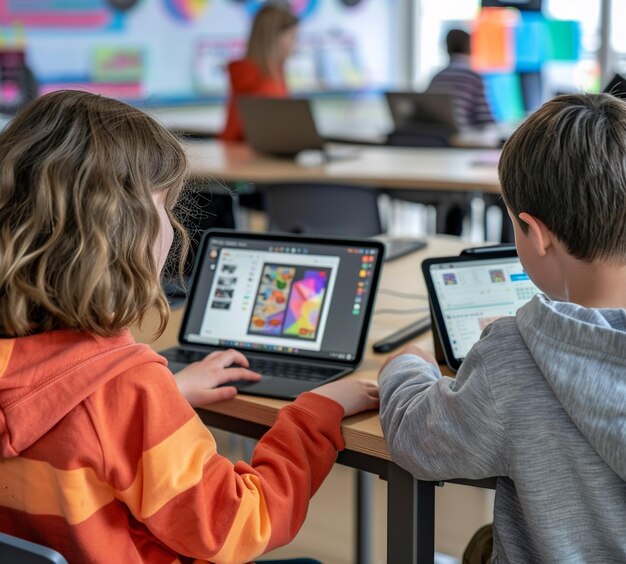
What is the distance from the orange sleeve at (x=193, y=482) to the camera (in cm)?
106

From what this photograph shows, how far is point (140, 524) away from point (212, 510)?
9cm

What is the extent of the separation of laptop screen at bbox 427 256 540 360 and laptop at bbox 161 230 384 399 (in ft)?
0.38

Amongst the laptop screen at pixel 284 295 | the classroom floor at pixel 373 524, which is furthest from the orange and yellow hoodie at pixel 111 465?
the classroom floor at pixel 373 524

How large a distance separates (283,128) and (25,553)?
10.9 ft

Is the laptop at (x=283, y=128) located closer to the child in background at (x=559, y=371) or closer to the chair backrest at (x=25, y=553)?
the child in background at (x=559, y=371)

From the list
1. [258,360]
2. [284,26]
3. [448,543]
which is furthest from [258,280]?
[284,26]

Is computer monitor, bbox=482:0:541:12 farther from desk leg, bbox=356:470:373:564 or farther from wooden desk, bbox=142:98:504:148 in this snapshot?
desk leg, bbox=356:470:373:564

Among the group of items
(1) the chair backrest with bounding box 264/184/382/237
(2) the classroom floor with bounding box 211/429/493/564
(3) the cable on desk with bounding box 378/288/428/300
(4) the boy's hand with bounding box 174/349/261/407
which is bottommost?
(2) the classroom floor with bounding box 211/429/493/564

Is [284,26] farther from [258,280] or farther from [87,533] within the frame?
[87,533]

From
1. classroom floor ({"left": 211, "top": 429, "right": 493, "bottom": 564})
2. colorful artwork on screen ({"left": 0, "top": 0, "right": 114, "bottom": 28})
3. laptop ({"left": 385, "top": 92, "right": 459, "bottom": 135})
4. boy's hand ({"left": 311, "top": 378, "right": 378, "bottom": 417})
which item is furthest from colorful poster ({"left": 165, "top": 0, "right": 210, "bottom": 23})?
boy's hand ({"left": 311, "top": 378, "right": 378, "bottom": 417})

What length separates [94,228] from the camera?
3.44ft

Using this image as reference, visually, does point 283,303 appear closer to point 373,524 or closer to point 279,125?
point 373,524

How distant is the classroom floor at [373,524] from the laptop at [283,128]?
177cm

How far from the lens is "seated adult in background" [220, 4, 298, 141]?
4758 millimetres
